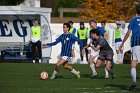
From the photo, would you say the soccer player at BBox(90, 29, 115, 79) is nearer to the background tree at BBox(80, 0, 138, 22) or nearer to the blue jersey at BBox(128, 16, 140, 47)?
the blue jersey at BBox(128, 16, 140, 47)

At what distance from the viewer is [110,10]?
44.9 metres

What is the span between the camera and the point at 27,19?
32.7m

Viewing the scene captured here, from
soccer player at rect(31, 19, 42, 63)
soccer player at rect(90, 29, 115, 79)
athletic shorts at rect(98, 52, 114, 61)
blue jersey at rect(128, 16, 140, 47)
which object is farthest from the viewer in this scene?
soccer player at rect(31, 19, 42, 63)

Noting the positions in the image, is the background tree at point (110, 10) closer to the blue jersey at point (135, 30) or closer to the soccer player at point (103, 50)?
the soccer player at point (103, 50)

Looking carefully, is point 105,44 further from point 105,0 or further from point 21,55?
point 105,0

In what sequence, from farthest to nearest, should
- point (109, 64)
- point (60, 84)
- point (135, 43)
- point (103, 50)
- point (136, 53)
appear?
point (103, 50) < point (109, 64) < point (60, 84) < point (135, 43) < point (136, 53)

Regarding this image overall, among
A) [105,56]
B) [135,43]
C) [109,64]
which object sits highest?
[135,43]

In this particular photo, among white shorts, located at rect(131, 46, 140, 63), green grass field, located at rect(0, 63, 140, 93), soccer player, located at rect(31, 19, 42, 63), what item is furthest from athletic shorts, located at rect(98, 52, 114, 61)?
soccer player, located at rect(31, 19, 42, 63)

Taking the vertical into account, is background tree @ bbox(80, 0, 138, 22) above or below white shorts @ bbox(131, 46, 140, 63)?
above

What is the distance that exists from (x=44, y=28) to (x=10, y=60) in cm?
259

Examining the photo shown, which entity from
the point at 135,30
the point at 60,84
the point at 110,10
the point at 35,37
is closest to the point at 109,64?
the point at 60,84

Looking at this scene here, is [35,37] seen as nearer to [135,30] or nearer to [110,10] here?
[135,30]

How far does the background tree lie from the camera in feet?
146

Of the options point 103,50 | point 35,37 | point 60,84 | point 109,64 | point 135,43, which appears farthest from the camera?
point 35,37
